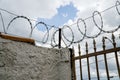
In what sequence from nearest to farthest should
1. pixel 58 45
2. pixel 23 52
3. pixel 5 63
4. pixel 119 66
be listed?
pixel 119 66 < pixel 5 63 < pixel 23 52 < pixel 58 45

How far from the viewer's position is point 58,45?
219 inches

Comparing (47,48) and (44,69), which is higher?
(47,48)

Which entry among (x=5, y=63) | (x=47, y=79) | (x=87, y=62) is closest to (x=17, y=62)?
(x=5, y=63)

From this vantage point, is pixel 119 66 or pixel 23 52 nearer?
pixel 119 66

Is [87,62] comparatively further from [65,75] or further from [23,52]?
[23,52]

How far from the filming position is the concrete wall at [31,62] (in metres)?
4.35

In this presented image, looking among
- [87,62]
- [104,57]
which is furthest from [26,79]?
[104,57]

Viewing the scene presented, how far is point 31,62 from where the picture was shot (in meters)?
4.74

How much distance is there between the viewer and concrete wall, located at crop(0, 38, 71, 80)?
4.35 m

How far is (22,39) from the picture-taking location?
15.6 feet

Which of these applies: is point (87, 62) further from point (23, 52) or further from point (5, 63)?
point (5, 63)

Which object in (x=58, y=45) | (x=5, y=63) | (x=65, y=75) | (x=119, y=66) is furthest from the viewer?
(x=58, y=45)

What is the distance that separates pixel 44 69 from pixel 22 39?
88 centimetres

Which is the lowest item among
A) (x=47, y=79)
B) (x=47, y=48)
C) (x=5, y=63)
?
(x=47, y=79)
